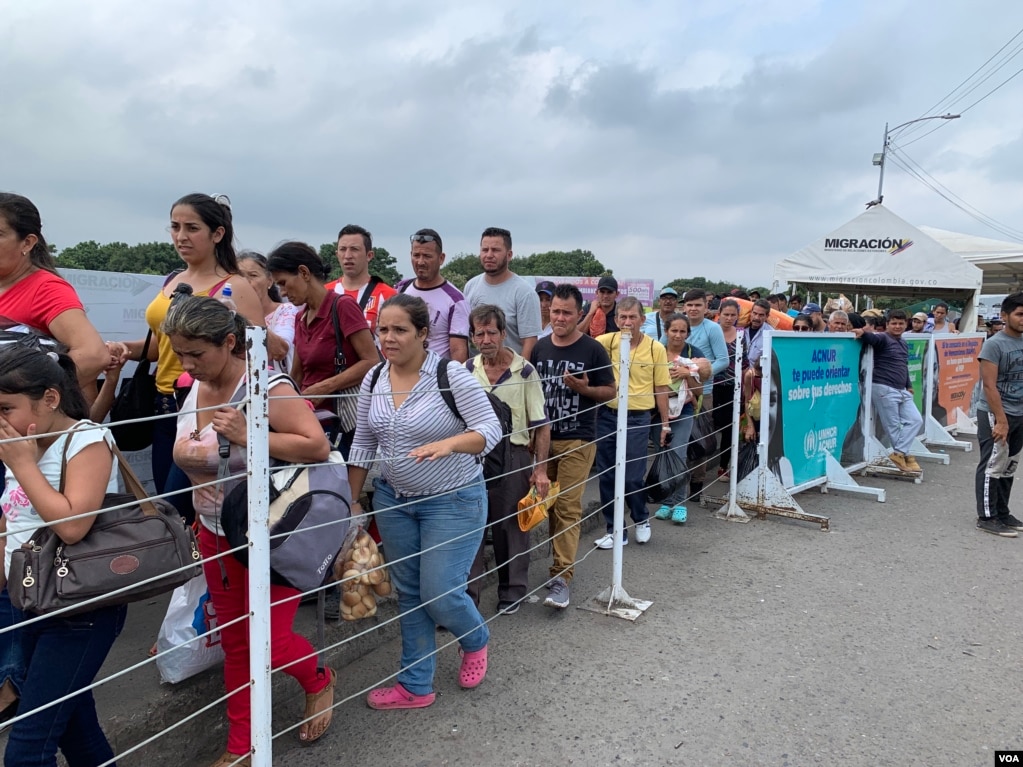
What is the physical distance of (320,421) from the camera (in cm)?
368

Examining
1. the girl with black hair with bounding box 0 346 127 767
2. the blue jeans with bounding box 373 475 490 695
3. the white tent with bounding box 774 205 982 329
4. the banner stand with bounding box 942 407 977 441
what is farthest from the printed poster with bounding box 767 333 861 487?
the white tent with bounding box 774 205 982 329

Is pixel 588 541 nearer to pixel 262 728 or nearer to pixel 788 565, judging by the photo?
pixel 788 565

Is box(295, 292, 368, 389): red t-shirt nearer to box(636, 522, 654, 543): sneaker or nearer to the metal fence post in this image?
the metal fence post

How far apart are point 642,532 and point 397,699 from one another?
283 centimetres

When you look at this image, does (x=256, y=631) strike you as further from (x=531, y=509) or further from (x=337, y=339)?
(x=531, y=509)

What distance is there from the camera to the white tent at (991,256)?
1711 cm

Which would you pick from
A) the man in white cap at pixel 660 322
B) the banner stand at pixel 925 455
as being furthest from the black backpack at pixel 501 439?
the banner stand at pixel 925 455

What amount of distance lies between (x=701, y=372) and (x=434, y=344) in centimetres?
259

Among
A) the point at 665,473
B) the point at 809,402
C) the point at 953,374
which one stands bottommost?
the point at 665,473

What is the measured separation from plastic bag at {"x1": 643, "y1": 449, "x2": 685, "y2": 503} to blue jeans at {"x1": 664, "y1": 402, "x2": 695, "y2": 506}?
1.9 inches

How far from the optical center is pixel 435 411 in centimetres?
297

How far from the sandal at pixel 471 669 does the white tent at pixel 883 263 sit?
13.5 m

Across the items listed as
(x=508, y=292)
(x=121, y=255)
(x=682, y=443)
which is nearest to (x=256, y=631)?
(x=508, y=292)

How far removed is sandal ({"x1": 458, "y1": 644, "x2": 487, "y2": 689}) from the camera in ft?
10.9
